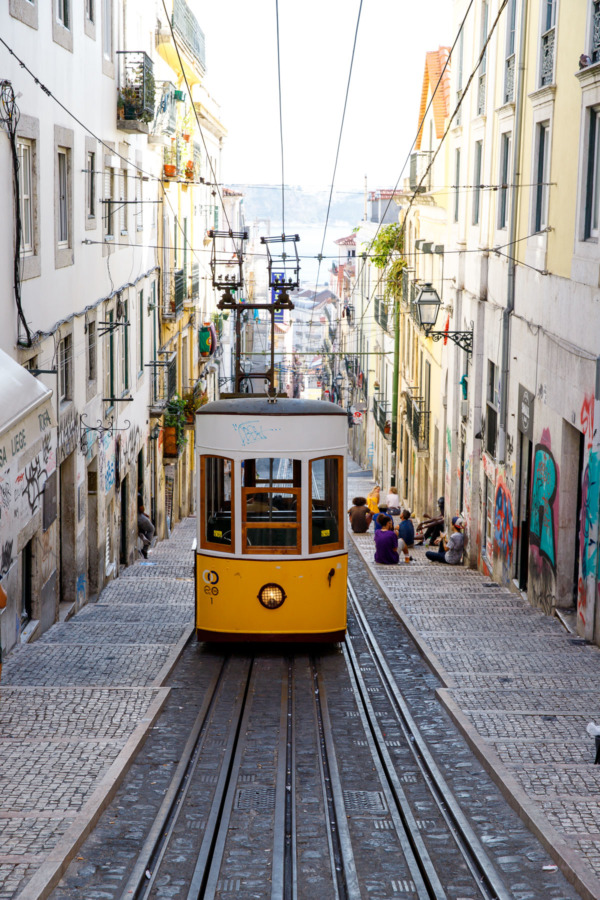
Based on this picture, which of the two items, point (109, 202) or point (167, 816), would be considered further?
point (109, 202)

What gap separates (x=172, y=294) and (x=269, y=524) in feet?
51.3

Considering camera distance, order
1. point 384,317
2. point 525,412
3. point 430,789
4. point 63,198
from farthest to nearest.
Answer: point 384,317 → point 525,412 → point 63,198 → point 430,789

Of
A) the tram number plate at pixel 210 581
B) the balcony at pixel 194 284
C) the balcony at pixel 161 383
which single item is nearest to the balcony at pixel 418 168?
the balcony at pixel 194 284

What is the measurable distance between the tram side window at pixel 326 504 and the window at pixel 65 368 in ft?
14.4

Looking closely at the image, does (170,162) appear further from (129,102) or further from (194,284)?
(129,102)

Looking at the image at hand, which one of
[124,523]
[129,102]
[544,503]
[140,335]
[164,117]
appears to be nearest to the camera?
[544,503]

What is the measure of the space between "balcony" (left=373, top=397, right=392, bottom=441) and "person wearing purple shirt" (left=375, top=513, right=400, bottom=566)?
18.4 metres

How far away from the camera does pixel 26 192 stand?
39.2ft

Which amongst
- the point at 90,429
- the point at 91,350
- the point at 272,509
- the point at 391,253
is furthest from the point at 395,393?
the point at 272,509

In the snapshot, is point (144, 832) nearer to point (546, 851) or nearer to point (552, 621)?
point (546, 851)

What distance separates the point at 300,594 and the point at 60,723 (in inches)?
132

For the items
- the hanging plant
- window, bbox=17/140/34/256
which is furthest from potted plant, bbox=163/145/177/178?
window, bbox=17/140/34/256

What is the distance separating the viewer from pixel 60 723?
7973mm

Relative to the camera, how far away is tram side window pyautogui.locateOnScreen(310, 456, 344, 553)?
10758mm
